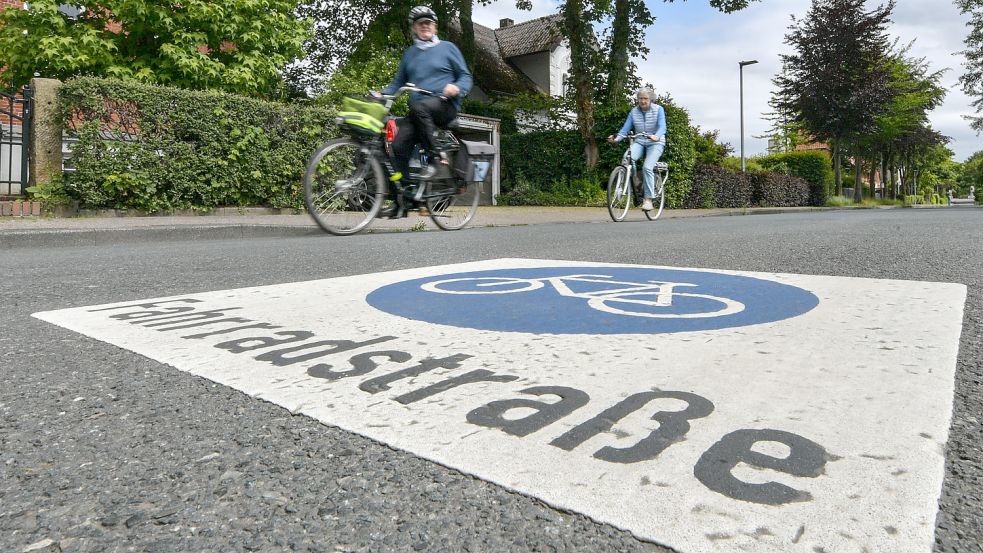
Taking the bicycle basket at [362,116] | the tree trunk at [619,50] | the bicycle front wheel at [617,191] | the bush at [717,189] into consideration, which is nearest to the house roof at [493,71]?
the tree trunk at [619,50]

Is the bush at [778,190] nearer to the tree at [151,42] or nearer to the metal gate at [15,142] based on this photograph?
the tree at [151,42]

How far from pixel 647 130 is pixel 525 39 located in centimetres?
2890

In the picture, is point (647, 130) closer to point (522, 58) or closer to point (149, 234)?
point (149, 234)

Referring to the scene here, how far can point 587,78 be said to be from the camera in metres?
22.8

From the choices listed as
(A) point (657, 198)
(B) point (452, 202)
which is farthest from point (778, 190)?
(B) point (452, 202)

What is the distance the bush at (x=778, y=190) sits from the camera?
96.4 ft

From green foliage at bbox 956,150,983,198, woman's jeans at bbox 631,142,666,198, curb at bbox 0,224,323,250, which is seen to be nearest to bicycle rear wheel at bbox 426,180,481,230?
curb at bbox 0,224,323,250

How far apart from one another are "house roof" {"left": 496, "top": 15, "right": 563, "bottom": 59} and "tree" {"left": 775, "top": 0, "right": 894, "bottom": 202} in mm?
12438

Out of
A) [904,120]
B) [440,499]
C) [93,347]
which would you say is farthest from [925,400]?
[904,120]

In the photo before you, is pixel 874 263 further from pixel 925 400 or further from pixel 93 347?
pixel 93 347

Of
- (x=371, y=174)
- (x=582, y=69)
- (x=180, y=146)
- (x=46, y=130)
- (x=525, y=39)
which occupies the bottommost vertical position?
(x=371, y=174)

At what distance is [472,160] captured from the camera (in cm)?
799

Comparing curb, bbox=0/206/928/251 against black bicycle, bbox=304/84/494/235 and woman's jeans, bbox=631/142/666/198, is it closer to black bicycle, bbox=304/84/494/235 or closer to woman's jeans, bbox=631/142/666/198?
black bicycle, bbox=304/84/494/235

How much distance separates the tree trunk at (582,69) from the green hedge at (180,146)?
1240cm
